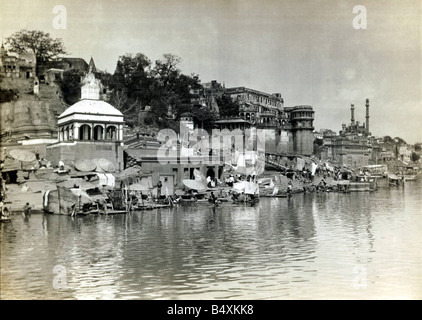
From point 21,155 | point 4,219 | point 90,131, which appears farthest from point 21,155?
point 90,131

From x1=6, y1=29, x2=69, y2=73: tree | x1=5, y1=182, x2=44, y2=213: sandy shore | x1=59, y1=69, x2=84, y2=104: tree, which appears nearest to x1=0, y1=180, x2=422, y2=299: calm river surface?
x1=5, y1=182, x2=44, y2=213: sandy shore

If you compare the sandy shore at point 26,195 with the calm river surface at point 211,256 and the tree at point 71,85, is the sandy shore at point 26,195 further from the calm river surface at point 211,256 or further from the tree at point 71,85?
the tree at point 71,85

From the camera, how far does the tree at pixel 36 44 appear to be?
8.43m

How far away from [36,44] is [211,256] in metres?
5.66

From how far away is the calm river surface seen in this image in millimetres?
5441

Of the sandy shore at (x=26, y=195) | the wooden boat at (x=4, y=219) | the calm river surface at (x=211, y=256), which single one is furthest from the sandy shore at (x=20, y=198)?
the wooden boat at (x=4, y=219)

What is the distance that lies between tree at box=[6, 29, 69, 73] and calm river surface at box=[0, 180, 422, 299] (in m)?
3.21

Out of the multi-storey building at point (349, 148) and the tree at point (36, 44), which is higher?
the tree at point (36, 44)

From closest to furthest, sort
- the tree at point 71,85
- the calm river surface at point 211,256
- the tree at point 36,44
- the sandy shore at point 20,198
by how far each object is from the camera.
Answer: the calm river surface at point 211,256
the tree at point 36,44
the sandy shore at point 20,198
the tree at point 71,85

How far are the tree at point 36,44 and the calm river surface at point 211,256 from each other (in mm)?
3209

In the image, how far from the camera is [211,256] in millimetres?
6730

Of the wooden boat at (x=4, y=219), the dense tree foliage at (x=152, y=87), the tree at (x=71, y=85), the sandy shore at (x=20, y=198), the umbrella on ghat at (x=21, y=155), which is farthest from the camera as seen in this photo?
the tree at (x=71, y=85)

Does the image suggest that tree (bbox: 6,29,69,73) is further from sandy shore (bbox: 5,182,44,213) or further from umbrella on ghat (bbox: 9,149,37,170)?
sandy shore (bbox: 5,182,44,213)

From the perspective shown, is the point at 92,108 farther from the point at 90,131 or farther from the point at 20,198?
the point at 20,198
